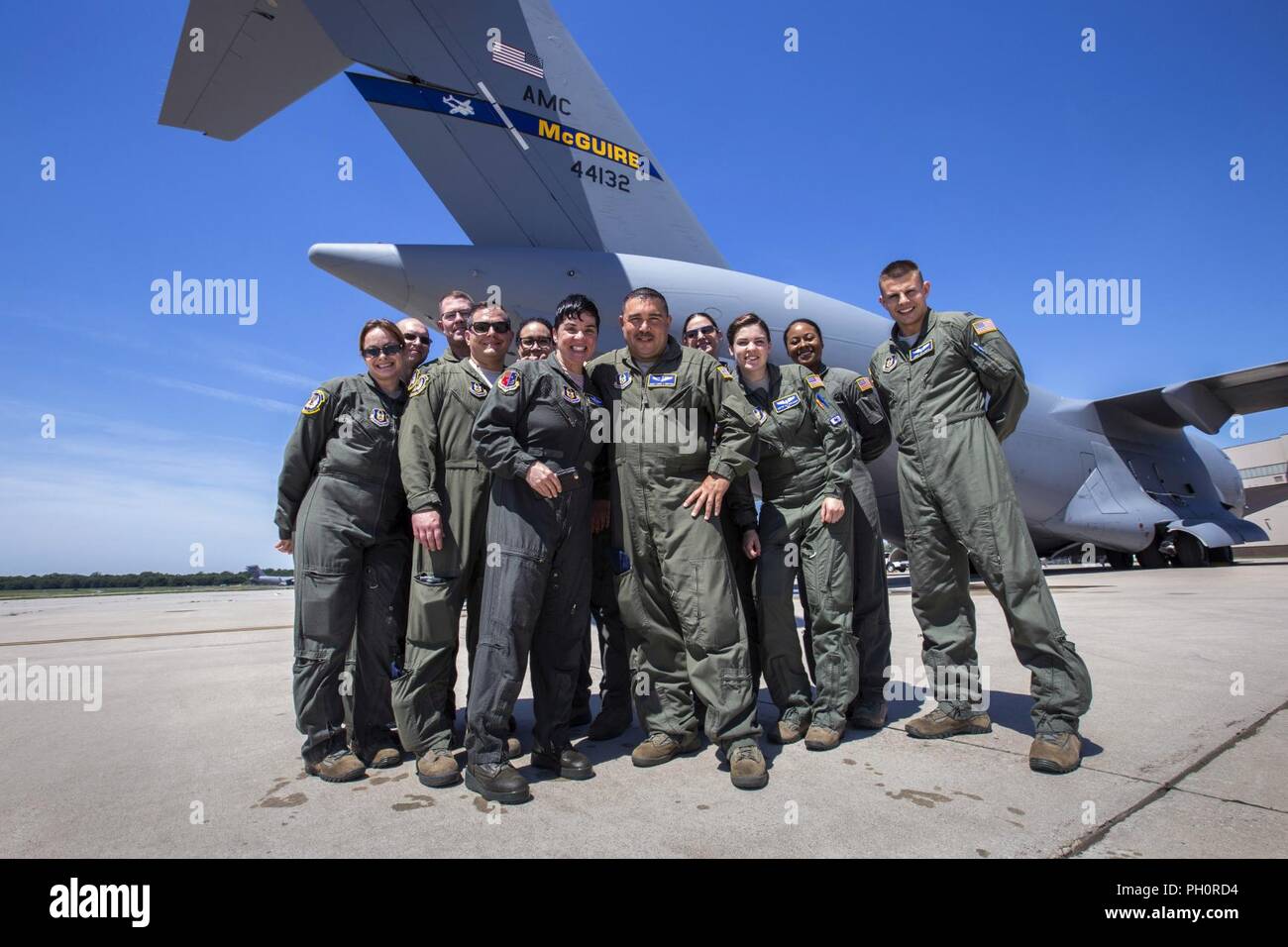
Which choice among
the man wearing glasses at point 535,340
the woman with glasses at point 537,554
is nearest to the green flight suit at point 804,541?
the woman with glasses at point 537,554

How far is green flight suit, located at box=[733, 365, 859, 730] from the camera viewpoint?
110 inches

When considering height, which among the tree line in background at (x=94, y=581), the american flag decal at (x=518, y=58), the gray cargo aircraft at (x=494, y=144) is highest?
the american flag decal at (x=518, y=58)

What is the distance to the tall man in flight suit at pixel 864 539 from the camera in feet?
9.86

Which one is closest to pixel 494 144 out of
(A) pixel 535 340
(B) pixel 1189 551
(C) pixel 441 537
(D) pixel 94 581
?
(A) pixel 535 340

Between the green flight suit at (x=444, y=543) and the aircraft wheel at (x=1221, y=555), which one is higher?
the green flight suit at (x=444, y=543)

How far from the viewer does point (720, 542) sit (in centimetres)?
258

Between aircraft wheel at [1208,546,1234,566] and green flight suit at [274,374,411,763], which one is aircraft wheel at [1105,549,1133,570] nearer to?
aircraft wheel at [1208,546,1234,566]

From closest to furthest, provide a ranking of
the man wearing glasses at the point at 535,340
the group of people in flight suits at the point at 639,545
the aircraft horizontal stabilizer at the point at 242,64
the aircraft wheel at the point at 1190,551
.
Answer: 1. the group of people in flight suits at the point at 639,545
2. the man wearing glasses at the point at 535,340
3. the aircraft horizontal stabilizer at the point at 242,64
4. the aircraft wheel at the point at 1190,551

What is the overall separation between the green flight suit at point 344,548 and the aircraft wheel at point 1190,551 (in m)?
18.2

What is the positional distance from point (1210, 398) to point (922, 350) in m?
17.4

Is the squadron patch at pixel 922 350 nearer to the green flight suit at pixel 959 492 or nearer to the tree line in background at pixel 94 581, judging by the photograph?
the green flight suit at pixel 959 492

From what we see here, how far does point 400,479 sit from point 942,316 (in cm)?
254
